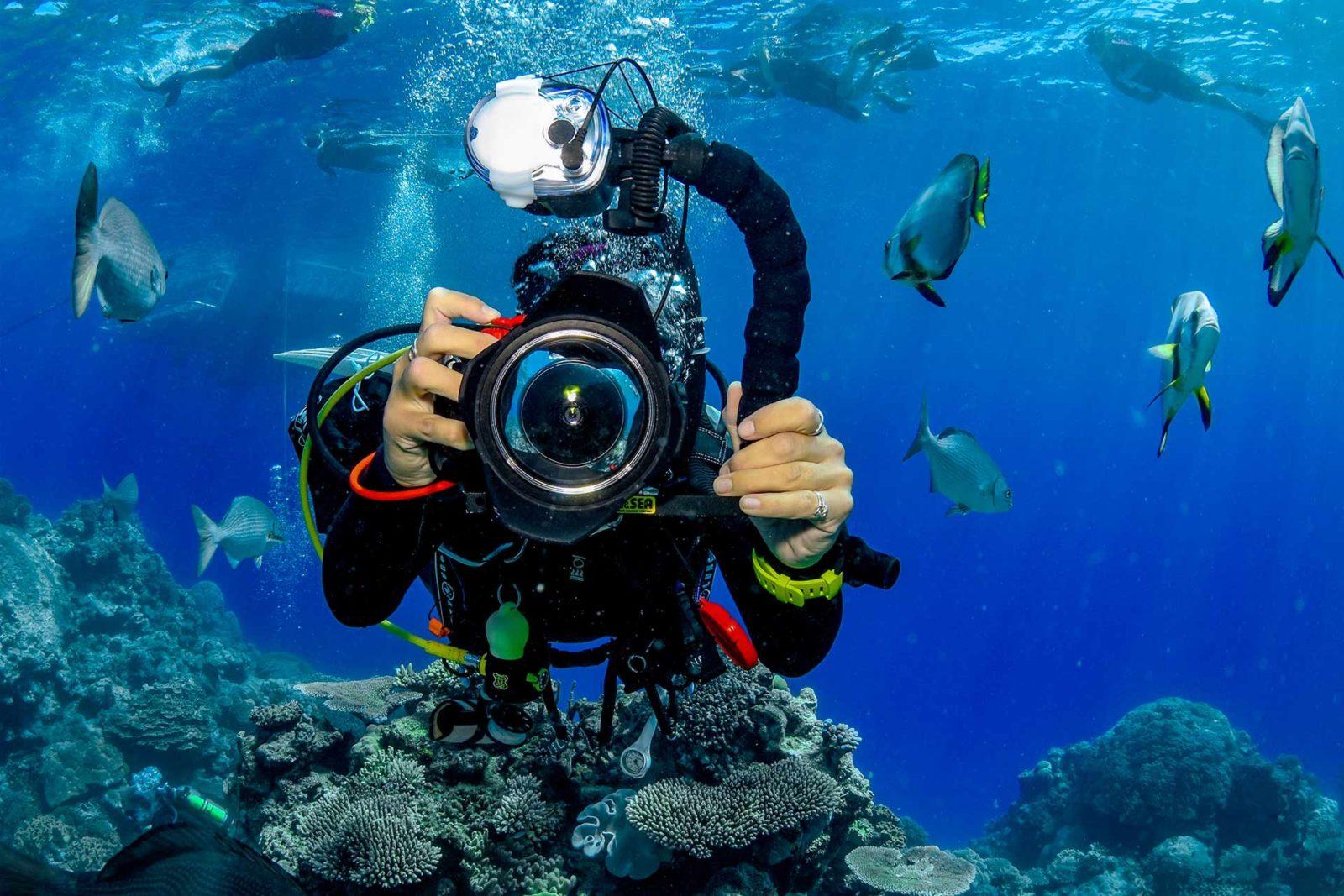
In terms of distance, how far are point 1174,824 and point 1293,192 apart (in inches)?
528

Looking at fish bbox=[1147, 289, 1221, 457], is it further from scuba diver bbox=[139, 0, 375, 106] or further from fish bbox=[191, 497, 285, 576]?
scuba diver bbox=[139, 0, 375, 106]

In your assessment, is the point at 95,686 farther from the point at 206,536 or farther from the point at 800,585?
the point at 800,585

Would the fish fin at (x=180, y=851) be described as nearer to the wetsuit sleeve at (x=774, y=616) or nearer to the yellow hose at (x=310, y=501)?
the yellow hose at (x=310, y=501)

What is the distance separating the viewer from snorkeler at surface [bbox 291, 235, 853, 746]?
74.0 inches

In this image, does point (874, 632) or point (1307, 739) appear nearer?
point (1307, 739)

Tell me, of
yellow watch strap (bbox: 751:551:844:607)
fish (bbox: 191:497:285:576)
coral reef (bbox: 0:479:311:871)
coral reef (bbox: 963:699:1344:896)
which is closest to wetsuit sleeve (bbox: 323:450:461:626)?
yellow watch strap (bbox: 751:551:844:607)

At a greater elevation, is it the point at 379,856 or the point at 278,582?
the point at 278,582

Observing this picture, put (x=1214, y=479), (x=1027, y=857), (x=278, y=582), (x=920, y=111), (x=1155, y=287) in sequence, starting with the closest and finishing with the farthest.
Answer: (x=1027, y=857) < (x=920, y=111) < (x=278, y=582) < (x=1155, y=287) < (x=1214, y=479)

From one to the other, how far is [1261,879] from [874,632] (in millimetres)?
57846

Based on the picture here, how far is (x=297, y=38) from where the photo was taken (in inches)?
675

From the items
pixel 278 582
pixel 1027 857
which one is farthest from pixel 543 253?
pixel 278 582

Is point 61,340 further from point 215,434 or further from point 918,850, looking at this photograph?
point 918,850

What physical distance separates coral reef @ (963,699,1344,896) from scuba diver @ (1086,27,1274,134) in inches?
674

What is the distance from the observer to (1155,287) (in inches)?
2586
